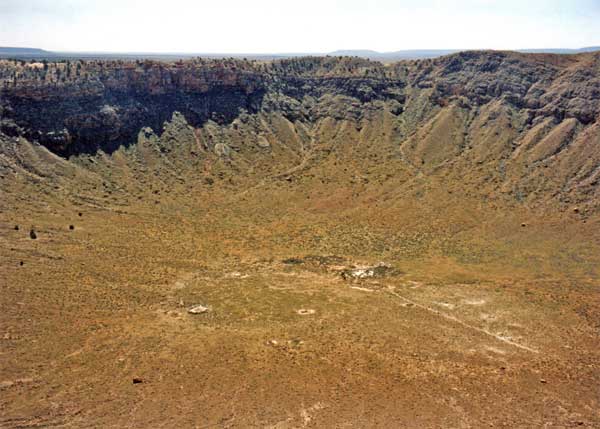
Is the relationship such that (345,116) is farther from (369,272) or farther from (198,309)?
(198,309)

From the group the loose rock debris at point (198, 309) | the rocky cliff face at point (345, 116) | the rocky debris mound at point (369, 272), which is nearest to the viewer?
the loose rock debris at point (198, 309)

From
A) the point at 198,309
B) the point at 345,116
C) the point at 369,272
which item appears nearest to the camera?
the point at 198,309

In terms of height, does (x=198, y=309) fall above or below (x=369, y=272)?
above

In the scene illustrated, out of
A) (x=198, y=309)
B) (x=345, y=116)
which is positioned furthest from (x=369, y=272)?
(x=345, y=116)

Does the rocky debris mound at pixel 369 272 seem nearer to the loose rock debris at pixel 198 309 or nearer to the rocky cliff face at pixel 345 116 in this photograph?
the loose rock debris at pixel 198 309

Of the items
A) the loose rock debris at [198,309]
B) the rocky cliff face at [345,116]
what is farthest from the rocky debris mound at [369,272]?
the rocky cliff face at [345,116]

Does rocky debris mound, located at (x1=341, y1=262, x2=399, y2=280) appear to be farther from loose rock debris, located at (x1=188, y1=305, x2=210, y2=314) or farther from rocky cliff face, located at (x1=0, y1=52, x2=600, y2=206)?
rocky cliff face, located at (x1=0, y1=52, x2=600, y2=206)

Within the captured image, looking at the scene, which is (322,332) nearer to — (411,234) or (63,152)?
(411,234)

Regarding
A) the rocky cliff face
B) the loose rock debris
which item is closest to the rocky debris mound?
the loose rock debris
